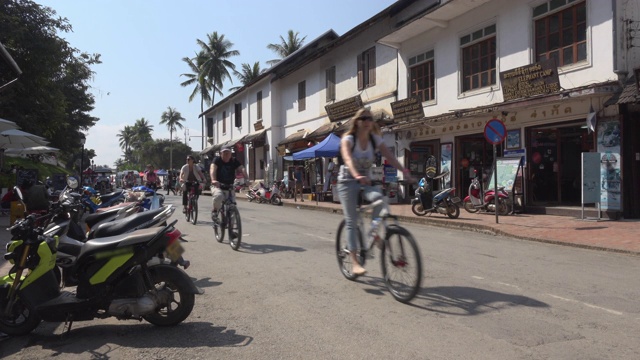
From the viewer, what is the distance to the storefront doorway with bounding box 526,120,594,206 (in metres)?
13.4

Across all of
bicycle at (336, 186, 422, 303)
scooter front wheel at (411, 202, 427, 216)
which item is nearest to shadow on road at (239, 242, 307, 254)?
bicycle at (336, 186, 422, 303)

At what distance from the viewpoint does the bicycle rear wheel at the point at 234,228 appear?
7.76 metres

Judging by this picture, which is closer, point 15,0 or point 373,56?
point 15,0

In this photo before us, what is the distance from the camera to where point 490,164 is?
1605 centimetres

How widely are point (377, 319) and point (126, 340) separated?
207 centimetres

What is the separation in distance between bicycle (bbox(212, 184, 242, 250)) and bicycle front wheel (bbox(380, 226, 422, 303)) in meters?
3.49

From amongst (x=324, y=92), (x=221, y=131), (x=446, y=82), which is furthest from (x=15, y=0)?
(x=221, y=131)

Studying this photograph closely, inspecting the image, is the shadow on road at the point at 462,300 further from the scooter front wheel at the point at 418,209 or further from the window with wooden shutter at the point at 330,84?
the window with wooden shutter at the point at 330,84

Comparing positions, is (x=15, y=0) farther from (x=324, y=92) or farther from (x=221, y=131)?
(x=221, y=131)

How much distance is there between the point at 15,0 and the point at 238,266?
1696 centimetres

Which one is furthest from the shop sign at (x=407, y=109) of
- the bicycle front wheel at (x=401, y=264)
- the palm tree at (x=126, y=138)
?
the palm tree at (x=126, y=138)

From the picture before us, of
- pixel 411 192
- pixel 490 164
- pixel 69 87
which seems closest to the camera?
pixel 490 164

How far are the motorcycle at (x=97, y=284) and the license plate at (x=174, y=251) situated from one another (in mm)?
26

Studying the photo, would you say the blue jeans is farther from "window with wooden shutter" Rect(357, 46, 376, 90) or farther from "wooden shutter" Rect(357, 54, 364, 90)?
"wooden shutter" Rect(357, 54, 364, 90)
